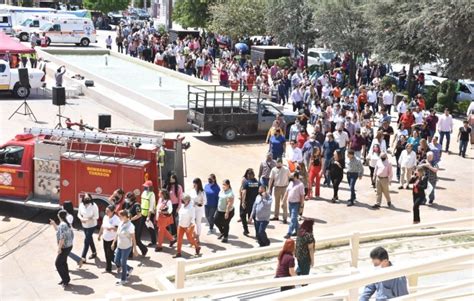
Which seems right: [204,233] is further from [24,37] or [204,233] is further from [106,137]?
[24,37]

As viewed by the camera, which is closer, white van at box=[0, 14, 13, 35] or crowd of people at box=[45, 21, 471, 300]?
crowd of people at box=[45, 21, 471, 300]

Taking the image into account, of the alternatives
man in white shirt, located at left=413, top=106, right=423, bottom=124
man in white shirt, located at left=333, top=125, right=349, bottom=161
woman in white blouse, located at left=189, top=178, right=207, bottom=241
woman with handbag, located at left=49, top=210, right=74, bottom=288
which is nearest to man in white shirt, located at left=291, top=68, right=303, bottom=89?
man in white shirt, located at left=413, top=106, right=423, bottom=124

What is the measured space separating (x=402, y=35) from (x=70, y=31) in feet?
80.4

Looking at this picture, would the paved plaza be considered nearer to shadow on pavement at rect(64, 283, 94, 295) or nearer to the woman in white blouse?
shadow on pavement at rect(64, 283, 94, 295)

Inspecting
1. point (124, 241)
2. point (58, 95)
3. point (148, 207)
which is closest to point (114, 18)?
point (58, 95)

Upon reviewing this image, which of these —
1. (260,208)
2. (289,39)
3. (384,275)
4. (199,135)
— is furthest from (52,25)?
(384,275)

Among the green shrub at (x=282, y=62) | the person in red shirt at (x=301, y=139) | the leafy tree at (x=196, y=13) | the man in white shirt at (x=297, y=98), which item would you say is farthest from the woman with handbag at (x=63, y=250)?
the leafy tree at (x=196, y=13)

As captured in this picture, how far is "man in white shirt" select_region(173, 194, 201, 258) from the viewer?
14.6 m

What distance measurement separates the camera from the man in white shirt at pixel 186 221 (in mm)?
14602

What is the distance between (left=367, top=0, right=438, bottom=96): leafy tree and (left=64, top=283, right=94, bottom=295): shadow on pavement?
22950mm

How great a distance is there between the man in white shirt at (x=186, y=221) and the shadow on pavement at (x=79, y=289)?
206 centimetres

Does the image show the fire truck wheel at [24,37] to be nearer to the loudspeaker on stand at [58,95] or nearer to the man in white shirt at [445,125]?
the loudspeaker on stand at [58,95]

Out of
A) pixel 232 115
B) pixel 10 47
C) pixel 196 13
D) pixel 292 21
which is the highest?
pixel 292 21

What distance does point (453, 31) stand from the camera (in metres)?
31.6
